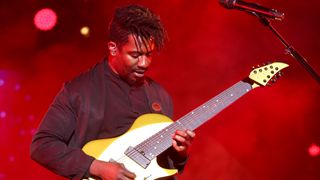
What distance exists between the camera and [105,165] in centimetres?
258

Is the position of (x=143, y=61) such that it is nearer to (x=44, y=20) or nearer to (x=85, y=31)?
(x=85, y=31)

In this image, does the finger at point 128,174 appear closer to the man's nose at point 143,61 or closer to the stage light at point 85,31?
the man's nose at point 143,61

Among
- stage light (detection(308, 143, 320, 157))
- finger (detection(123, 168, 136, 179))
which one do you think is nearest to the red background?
stage light (detection(308, 143, 320, 157))

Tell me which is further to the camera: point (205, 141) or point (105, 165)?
point (205, 141)

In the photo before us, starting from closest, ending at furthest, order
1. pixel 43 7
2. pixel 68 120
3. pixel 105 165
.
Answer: pixel 105 165 < pixel 68 120 < pixel 43 7

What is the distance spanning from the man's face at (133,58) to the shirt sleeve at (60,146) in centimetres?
39

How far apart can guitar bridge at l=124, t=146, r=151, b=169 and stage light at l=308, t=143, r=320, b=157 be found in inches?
98.1

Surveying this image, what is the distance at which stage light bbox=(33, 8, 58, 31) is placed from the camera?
4.76 meters

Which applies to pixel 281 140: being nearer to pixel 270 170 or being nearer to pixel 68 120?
pixel 270 170

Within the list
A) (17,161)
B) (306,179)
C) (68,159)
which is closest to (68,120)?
(68,159)

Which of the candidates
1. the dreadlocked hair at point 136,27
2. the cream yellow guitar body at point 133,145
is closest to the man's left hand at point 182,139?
the cream yellow guitar body at point 133,145

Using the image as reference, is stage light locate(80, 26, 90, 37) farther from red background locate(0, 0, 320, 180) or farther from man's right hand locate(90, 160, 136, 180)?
→ man's right hand locate(90, 160, 136, 180)

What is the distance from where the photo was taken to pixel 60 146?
2697 mm

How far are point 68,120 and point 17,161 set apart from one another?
197cm
